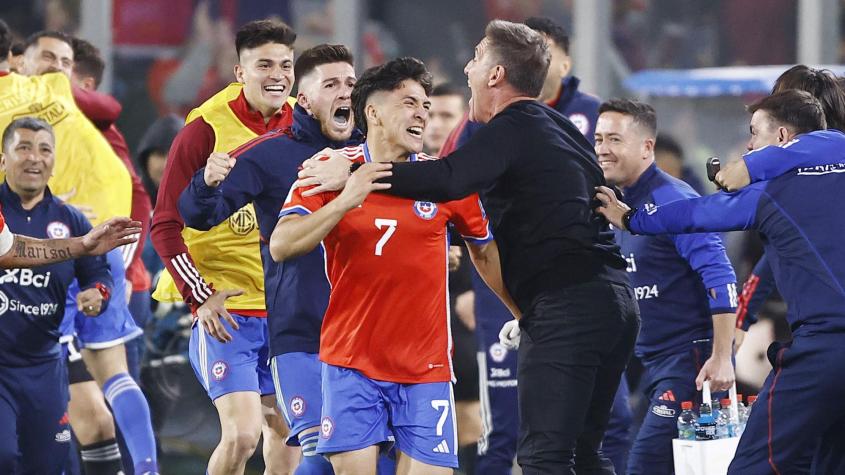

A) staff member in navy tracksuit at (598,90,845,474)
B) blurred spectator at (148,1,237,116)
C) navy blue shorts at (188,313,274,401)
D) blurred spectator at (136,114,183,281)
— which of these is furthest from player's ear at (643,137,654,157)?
blurred spectator at (148,1,237,116)

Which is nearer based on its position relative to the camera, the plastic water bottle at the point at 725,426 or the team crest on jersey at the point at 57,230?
the plastic water bottle at the point at 725,426

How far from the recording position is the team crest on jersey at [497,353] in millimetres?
7402

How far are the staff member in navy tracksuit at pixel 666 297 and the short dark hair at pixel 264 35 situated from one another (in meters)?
1.50

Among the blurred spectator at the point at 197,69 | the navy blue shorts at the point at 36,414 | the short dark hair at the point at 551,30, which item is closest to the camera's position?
the navy blue shorts at the point at 36,414

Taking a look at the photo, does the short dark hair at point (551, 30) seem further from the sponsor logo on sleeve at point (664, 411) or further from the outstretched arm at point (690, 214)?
the outstretched arm at point (690, 214)

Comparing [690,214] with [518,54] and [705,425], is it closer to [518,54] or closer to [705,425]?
[518,54]

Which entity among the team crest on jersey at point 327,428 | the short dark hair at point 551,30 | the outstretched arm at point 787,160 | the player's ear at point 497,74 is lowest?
the team crest on jersey at point 327,428

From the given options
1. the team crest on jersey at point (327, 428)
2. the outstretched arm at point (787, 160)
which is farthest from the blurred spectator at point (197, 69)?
the outstretched arm at point (787, 160)

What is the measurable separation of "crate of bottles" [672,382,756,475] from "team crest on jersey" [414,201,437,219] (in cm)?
151

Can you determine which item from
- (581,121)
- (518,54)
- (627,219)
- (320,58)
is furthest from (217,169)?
(581,121)

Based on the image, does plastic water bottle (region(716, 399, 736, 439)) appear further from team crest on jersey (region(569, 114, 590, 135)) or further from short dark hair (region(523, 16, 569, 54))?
short dark hair (region(523, 16, 569, 54))

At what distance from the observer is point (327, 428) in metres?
5.12

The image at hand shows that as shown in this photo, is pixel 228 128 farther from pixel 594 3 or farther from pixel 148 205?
pixel 594 3

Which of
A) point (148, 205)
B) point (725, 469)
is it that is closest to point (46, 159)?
point (148, 205)
